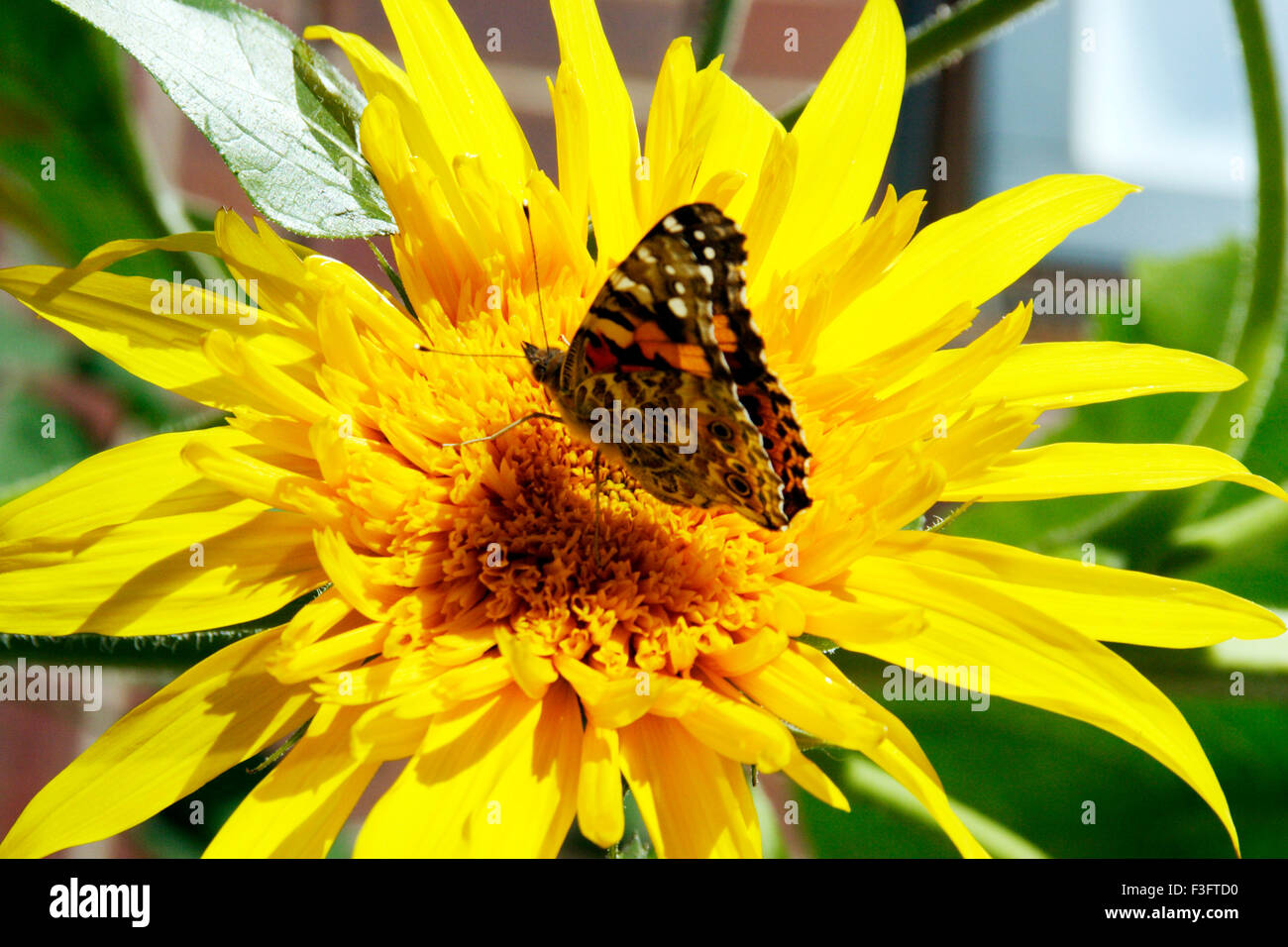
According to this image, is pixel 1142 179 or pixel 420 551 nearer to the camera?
pixel 420 551

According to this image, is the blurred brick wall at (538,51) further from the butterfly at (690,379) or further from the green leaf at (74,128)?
the butterfly at (690,379)

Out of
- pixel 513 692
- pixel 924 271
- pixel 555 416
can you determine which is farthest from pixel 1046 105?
pixel 513 692

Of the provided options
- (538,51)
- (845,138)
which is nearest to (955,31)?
(845,138)

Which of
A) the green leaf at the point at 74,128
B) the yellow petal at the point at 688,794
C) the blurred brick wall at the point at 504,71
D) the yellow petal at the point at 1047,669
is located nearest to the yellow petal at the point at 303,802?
the yellow petal at the point at 688,794

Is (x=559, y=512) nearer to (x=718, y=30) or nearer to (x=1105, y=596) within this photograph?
(x=1105, y=596)

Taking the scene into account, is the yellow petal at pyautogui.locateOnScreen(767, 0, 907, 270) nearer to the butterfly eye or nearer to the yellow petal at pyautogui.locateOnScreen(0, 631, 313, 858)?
the butterfly eye

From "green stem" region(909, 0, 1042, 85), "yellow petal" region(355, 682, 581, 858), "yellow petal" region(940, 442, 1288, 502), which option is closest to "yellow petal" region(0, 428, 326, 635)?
"yellow petal" region(355, 682, 581, 858)
